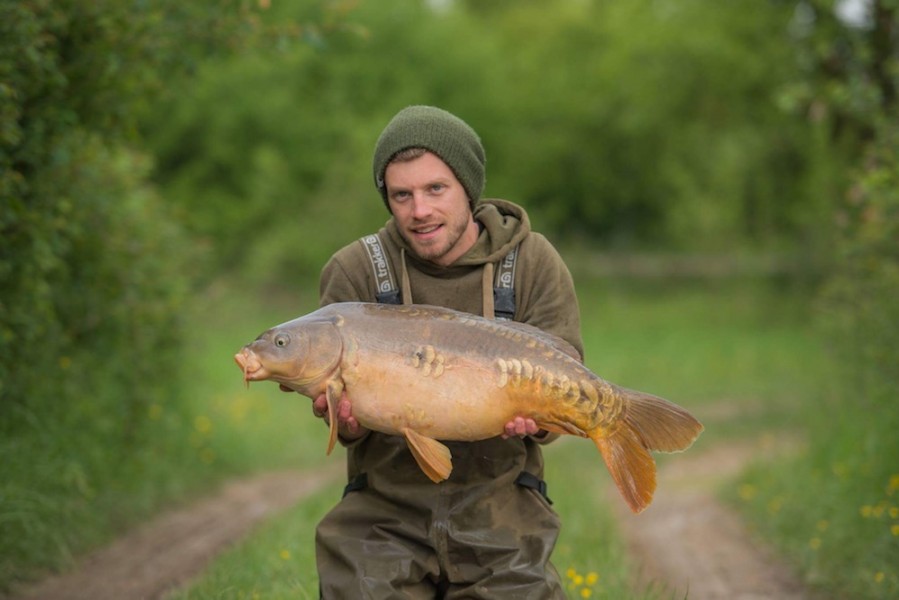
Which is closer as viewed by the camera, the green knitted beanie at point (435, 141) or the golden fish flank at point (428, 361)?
the golden fish flank at point (428, 361)

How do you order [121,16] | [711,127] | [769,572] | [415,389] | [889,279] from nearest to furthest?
[415,389] → [121,16] → [769,572] → [889,279] → [711,127]

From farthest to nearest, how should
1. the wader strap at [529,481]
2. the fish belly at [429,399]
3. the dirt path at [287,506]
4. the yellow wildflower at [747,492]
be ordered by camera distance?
1. the yellow wildflower at [747,492]
2. the dirt path at [287,506]
3. the wader strap at [529,481]
4. the fish belly at [429,399]

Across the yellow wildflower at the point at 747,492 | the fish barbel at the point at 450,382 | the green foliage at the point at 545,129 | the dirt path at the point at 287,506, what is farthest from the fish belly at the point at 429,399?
the green foliage at the point at 545,129

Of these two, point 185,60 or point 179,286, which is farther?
point 179,286

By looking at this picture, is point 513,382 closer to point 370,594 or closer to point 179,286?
point 370,594

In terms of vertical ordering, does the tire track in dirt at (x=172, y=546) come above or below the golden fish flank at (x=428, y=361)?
below

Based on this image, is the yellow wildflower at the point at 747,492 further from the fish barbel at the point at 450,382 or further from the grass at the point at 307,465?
the fish barbel at the point at 450,382

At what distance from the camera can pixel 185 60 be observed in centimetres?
689

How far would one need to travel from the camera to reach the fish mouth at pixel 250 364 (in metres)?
3.68

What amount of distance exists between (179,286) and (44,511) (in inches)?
121

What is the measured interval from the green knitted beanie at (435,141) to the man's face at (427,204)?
1.3 inches

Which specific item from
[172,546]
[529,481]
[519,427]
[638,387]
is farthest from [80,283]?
[638,387]

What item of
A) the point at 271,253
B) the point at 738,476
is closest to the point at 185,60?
the point at 738,476

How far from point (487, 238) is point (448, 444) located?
0.74 meters
